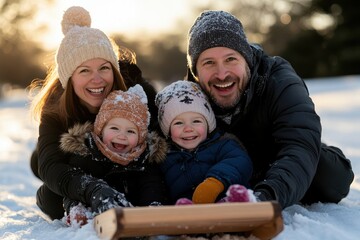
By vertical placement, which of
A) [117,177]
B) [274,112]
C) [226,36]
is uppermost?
[226,36]

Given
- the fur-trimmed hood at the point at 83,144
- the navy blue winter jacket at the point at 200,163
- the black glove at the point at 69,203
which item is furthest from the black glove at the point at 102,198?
the navy blue winter jacket at the point at 200,163

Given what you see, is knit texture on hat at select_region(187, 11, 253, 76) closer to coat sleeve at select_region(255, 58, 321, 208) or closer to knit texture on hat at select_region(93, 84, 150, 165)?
coat sleeve at select_region(255, 58, 321, 208)

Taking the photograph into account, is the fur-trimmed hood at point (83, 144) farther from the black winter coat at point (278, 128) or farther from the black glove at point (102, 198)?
the black winter coat at point (278, 128)

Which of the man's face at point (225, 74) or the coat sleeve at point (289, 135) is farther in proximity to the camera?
the man's face at point (225, 74)

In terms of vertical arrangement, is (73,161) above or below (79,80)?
below

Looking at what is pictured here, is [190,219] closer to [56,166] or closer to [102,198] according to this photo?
[102,198]

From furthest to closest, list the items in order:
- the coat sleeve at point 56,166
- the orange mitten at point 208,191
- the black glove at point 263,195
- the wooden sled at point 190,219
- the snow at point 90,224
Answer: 1. the coat sleeve at point 56,166
2. the orange mitten at point 208,191
3. the snow at point 90,224
4. the black glove at point 263,195
5. the wooden sled at point 190,219

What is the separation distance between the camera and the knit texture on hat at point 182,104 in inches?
122

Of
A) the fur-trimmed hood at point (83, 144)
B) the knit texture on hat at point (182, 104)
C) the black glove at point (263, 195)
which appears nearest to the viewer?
the black glove at point (263, 195)

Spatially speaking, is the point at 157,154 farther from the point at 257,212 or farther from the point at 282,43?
the point at 282,43

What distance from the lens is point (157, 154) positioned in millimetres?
3020

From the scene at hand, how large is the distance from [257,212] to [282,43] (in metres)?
29.4

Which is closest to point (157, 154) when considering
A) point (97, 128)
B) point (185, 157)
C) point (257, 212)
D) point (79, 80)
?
point (185, 157)

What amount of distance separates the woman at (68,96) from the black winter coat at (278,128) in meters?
0.68
